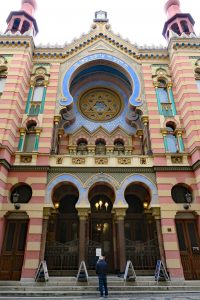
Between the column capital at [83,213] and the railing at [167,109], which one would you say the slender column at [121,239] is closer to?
the column capital at [83,213]

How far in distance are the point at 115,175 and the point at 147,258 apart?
5762 millimetres

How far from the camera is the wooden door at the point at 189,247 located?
13.7m

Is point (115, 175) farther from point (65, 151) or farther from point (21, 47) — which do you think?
point (21, 47)

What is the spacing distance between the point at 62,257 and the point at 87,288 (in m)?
4.01

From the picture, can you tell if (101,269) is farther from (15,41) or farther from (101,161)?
(15,41)

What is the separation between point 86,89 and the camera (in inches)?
861

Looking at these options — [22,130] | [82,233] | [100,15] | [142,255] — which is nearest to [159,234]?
[142,255]

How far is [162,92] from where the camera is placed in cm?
1928

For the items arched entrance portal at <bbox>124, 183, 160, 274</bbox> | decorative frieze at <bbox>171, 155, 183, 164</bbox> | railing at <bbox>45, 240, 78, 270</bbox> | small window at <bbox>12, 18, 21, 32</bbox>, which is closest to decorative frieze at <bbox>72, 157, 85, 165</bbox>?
arched entrance portal at <bbox>124, 183, 160, 274</bbox>

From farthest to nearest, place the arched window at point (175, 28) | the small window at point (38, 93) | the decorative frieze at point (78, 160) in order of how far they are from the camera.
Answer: the arched window at point (175, 28) < the small window at point (38, 93) < the decorative frieze at point (78, 160)

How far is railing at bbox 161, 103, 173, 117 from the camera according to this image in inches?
710

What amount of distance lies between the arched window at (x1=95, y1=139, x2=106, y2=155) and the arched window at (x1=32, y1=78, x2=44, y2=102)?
615 centimetres

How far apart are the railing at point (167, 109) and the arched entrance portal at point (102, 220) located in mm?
7608

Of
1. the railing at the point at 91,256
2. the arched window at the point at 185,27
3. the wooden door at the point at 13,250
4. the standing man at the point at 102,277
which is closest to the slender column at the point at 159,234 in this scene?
the railing at the point at 91,256
